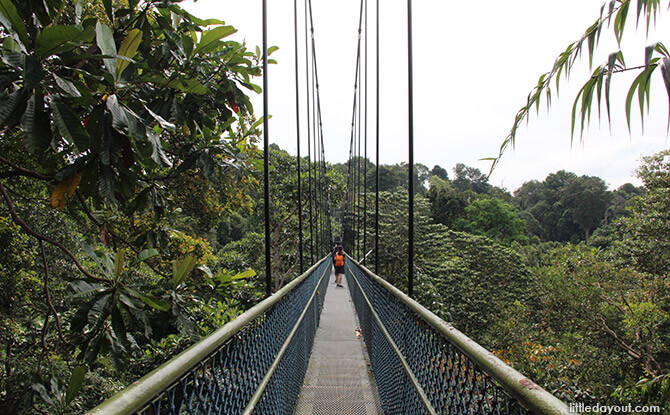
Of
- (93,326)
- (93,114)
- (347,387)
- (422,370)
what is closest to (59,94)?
(93,114)

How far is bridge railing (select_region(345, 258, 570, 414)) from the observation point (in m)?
0.68

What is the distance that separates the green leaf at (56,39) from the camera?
775 millimetres

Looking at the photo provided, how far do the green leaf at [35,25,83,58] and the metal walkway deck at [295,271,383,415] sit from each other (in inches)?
83.2

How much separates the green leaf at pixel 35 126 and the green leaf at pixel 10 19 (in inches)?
4.9

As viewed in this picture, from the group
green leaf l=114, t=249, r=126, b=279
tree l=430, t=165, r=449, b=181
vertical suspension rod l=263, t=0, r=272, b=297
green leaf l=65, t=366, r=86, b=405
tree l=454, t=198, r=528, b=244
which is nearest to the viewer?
green leaf l=65, t=366, r=86, b=405

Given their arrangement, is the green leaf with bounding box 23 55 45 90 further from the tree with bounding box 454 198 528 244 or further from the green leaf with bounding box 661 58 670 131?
the tree with bounding box 454 198 528 244

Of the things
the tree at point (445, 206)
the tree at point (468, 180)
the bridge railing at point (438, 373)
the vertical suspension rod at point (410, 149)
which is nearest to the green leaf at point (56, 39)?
the bridge railing at point (438, 373)

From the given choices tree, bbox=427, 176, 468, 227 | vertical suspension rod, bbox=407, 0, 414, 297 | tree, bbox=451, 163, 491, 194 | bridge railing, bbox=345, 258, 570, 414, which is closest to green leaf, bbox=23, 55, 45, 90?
bridge railing, bbox=345, 258, 570, 414

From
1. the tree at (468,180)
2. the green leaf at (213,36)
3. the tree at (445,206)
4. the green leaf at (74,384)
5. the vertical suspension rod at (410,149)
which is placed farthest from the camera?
the tree at (468,180)

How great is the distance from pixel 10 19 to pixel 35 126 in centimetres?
21

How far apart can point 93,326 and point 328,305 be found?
5590mm

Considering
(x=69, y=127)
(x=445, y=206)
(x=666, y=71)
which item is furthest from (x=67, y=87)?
(x=445, y=206)

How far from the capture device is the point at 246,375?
1.29m

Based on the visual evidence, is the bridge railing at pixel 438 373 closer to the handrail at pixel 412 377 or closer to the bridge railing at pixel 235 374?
the handrail at pixel 412 377
